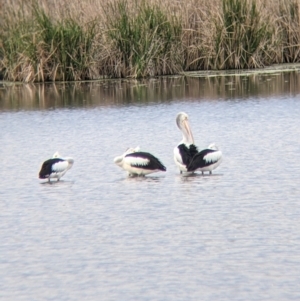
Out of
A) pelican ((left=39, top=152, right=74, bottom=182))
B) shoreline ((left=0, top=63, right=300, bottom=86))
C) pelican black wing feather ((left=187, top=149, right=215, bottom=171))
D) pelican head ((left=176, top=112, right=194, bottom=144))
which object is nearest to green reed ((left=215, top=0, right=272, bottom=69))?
shoreline ((left=0, top=63, right=300, bottom=86))

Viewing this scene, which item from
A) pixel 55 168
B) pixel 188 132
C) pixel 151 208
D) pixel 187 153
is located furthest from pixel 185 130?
pixel 151 208

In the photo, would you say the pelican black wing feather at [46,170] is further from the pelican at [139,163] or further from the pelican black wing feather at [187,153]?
the pelican black wing feather at [187,153]

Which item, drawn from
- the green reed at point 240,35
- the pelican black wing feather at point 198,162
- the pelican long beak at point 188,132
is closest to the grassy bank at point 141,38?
the green reed at point 240,35

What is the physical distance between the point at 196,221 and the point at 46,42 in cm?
1117

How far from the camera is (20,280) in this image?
22.9ft

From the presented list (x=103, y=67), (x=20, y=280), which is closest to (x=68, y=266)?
(x=20, y=280)

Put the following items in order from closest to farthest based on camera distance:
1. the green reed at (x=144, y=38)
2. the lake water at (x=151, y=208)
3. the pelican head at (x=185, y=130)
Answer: the lake water at (x=151, y=208)
the pelican head at (x=185, y=130)
the green reed at (x=144, y=38)

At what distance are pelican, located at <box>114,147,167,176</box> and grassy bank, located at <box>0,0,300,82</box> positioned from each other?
8.58 m

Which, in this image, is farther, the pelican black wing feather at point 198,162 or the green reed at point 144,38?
the green reed at point 144,38

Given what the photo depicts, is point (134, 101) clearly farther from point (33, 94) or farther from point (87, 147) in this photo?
point (87, 147)

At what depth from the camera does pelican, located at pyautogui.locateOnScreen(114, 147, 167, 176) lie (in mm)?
10359

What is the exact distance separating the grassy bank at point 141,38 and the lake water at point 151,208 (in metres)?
2.97

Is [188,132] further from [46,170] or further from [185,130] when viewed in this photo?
[46,170]

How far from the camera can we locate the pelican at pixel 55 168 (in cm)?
1030
